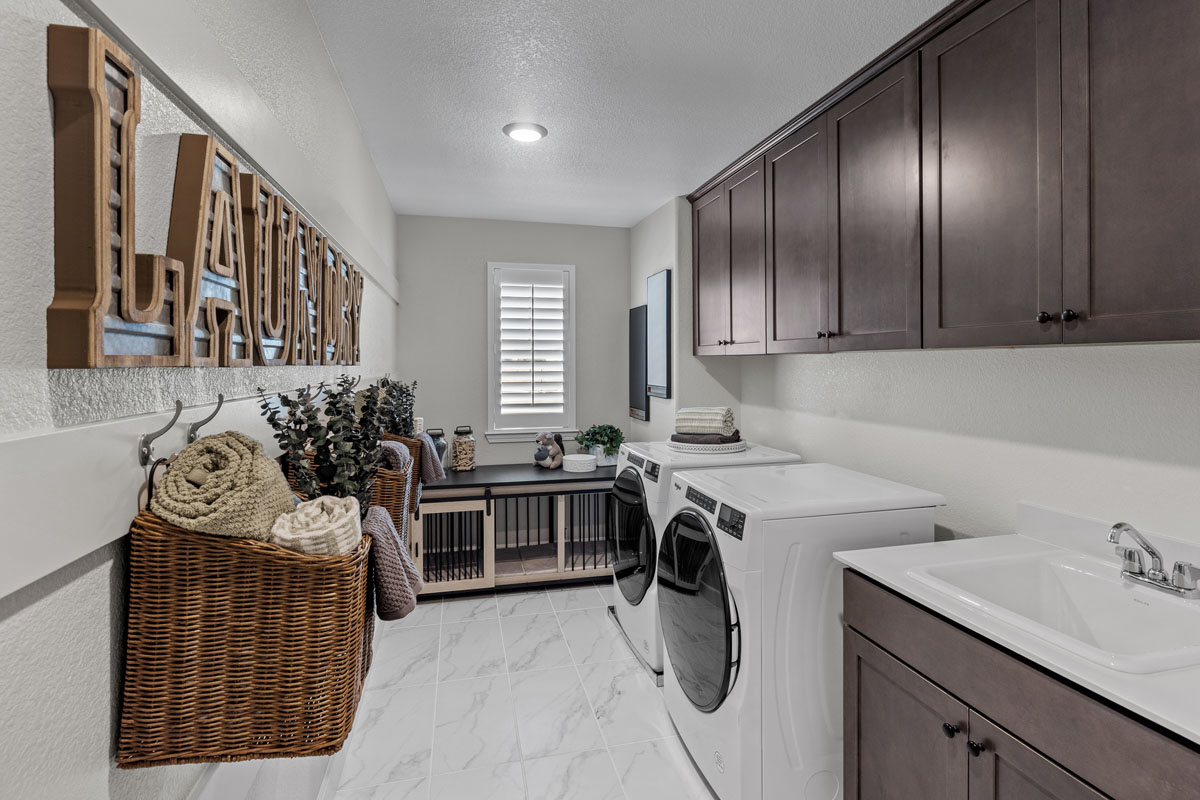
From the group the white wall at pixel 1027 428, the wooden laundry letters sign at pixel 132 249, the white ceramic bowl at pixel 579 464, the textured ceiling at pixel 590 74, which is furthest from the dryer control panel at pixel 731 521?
the white ceramic bowl at pixel 579 464

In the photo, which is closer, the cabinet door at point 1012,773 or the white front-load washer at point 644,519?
the cabinet door at point 1012,773

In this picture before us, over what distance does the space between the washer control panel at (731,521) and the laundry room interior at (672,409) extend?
59 millimetres

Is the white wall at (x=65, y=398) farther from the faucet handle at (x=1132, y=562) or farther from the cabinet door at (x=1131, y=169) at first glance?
the faucet handle at (x=1132, y=562)

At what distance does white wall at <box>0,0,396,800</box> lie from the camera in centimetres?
63

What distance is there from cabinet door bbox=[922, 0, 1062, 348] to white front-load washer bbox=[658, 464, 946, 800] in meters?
0.61

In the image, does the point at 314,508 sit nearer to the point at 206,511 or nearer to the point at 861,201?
the point at 206,511

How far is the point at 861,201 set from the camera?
6.95 ft

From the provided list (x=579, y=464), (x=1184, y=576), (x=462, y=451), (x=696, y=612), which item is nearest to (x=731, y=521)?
(x=696, y=612)

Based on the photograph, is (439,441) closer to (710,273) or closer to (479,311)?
(479,311)

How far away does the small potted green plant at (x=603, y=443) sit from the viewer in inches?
166

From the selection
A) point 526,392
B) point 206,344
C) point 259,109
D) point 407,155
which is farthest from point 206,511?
point 526,392

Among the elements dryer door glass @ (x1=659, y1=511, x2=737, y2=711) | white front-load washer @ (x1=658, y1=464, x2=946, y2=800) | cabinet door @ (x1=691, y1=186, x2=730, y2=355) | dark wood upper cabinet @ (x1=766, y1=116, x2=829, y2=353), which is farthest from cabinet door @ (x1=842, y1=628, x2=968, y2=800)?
cabinet door @ (x1=691, y1=186, x2=730, y2=355)

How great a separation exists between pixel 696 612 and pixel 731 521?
1.35 feet

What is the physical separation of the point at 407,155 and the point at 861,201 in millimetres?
2121
